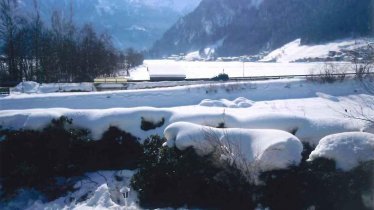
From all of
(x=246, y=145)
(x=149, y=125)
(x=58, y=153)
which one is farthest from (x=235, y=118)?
(x=58, y=153)

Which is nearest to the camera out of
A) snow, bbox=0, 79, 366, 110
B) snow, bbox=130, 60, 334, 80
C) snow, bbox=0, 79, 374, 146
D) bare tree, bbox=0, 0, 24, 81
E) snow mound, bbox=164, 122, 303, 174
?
snow mound, bbox=164, 122, 303, 174

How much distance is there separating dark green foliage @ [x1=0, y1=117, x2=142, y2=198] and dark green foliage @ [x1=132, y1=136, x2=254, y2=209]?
3.24 meters

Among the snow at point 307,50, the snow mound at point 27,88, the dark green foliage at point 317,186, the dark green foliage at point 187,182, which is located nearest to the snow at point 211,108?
the dark green foliage at point 317,186

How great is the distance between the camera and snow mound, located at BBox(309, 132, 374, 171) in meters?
12.5

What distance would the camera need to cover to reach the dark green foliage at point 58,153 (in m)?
17.6

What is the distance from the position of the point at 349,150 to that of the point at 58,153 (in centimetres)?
1345

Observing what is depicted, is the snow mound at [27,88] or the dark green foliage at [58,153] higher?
the snow mound at [27,88]

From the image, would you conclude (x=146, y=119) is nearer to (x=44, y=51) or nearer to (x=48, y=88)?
(x=48, y=88)

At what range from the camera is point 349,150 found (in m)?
12.7

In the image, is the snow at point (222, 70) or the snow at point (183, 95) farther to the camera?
the snow at point (222, 70)

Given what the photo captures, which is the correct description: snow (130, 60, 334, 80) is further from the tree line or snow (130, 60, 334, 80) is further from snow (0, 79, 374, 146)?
snow (0, 79, 374, 146)

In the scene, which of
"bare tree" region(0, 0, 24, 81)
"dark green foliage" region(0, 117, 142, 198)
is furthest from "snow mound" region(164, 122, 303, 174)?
"bare tree" region(0, 0, 24, 81)

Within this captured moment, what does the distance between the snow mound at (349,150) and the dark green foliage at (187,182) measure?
10.3ft

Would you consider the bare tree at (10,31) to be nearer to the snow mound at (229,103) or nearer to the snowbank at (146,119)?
the snow mound at (229,103)
